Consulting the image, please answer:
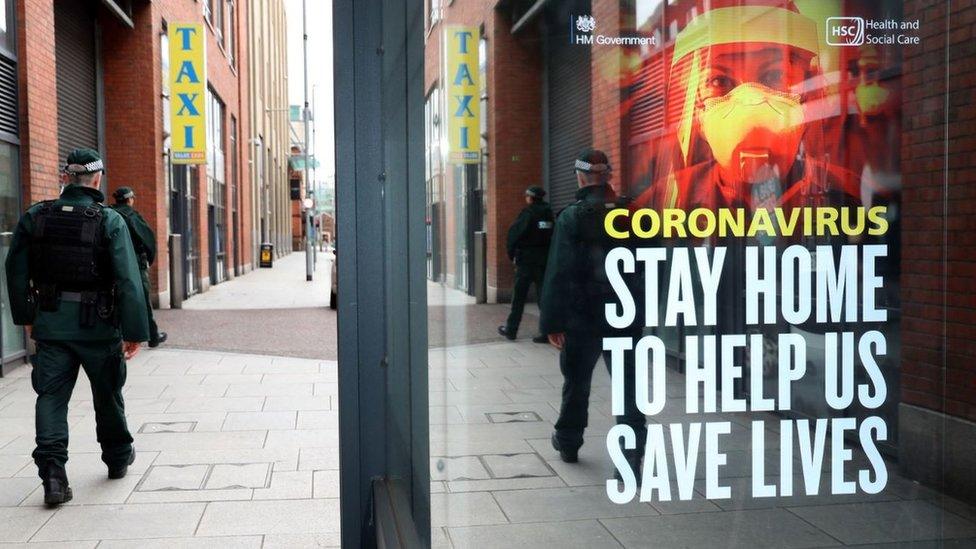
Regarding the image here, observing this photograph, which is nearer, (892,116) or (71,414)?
(892,116)

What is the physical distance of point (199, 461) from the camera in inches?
212

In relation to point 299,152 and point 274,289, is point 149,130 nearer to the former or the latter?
point 274,289

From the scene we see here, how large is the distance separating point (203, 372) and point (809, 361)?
8.32m

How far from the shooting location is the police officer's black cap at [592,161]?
1.13 metres

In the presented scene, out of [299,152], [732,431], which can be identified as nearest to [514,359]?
[732,431]

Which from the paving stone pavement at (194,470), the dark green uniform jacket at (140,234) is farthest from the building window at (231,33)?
the paving stone pavement at (194,470)

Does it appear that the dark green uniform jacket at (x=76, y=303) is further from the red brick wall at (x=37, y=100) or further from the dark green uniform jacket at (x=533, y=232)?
the red brick wall at (x=37, y=100)

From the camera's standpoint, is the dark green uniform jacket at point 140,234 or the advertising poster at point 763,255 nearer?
the advertising poster at point 763,255

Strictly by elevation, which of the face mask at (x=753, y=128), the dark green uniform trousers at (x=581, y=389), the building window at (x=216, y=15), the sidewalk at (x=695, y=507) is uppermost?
→ the building window at (x=216, y=15)

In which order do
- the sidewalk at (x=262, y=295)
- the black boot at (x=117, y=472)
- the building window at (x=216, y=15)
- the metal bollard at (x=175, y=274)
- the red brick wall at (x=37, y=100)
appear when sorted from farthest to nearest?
1. the building window at (x=216, y=15)
2. the sidewalk at (x=262, y=295)
3. the metal bollard at (x=175, y=274)
4. the red brick wall at (x=37, y=100)
5. the black boot at (x=117, y=472)

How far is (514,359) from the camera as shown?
4.24ft

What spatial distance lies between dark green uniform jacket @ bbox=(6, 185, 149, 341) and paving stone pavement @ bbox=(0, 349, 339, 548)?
32.7 inches

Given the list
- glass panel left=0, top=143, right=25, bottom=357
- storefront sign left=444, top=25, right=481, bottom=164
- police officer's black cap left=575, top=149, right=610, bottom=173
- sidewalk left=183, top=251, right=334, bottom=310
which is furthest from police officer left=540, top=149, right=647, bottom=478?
sidewalk left=183, top=251, right=334, bottom=310

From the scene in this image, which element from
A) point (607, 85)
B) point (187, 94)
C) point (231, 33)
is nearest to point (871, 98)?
point (607, 85)
